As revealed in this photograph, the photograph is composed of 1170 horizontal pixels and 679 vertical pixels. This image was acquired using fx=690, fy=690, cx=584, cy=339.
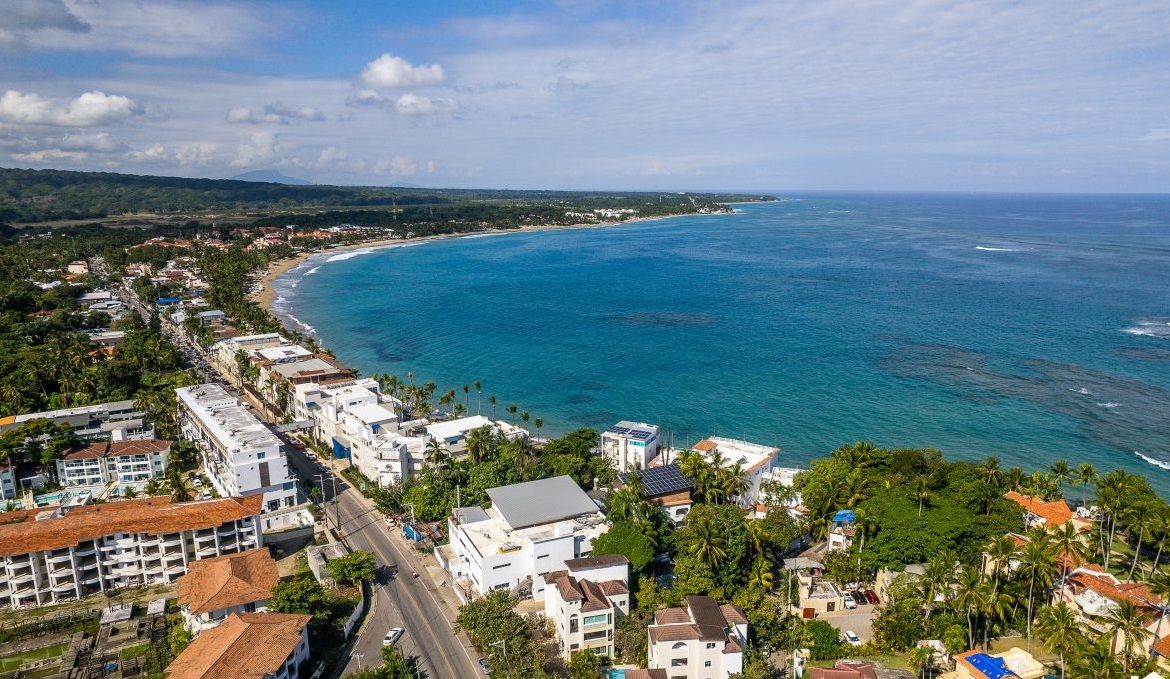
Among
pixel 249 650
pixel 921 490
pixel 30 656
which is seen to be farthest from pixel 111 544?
pixel 921 490

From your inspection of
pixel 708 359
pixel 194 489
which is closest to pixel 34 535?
pixel 194 489

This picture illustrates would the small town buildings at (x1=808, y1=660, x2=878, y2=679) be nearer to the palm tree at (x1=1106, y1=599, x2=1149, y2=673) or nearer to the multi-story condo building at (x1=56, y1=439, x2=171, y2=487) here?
the palm tree at (x1=1106, y1=599, x2=1149, y2=673)

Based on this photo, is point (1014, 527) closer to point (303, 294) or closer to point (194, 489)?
point (194, 489)

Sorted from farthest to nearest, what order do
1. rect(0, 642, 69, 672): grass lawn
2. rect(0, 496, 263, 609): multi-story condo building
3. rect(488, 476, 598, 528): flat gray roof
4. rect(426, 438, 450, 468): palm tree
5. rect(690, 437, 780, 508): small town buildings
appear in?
rect(426, 438, 450, 468): palm tree, rect(690, 437, 780, 508): small town buildings, rect(488, 476, 598, 528): flat gray roof, rect(0, 496, 263, 609): multi-story condo building, rect(0, 642, 69, 672): grass lawn

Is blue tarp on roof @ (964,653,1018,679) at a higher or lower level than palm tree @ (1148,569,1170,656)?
lower

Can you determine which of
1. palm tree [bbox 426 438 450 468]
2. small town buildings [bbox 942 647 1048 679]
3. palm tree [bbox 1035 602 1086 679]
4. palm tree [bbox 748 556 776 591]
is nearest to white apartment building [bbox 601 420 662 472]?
palm tree [bbox 426 438 450 468]

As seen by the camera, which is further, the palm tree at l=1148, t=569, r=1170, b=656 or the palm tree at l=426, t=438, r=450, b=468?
the palm tree at l=426, t=438, r=450, b=468

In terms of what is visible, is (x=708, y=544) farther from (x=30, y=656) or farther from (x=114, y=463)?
(x=114, y=463)
